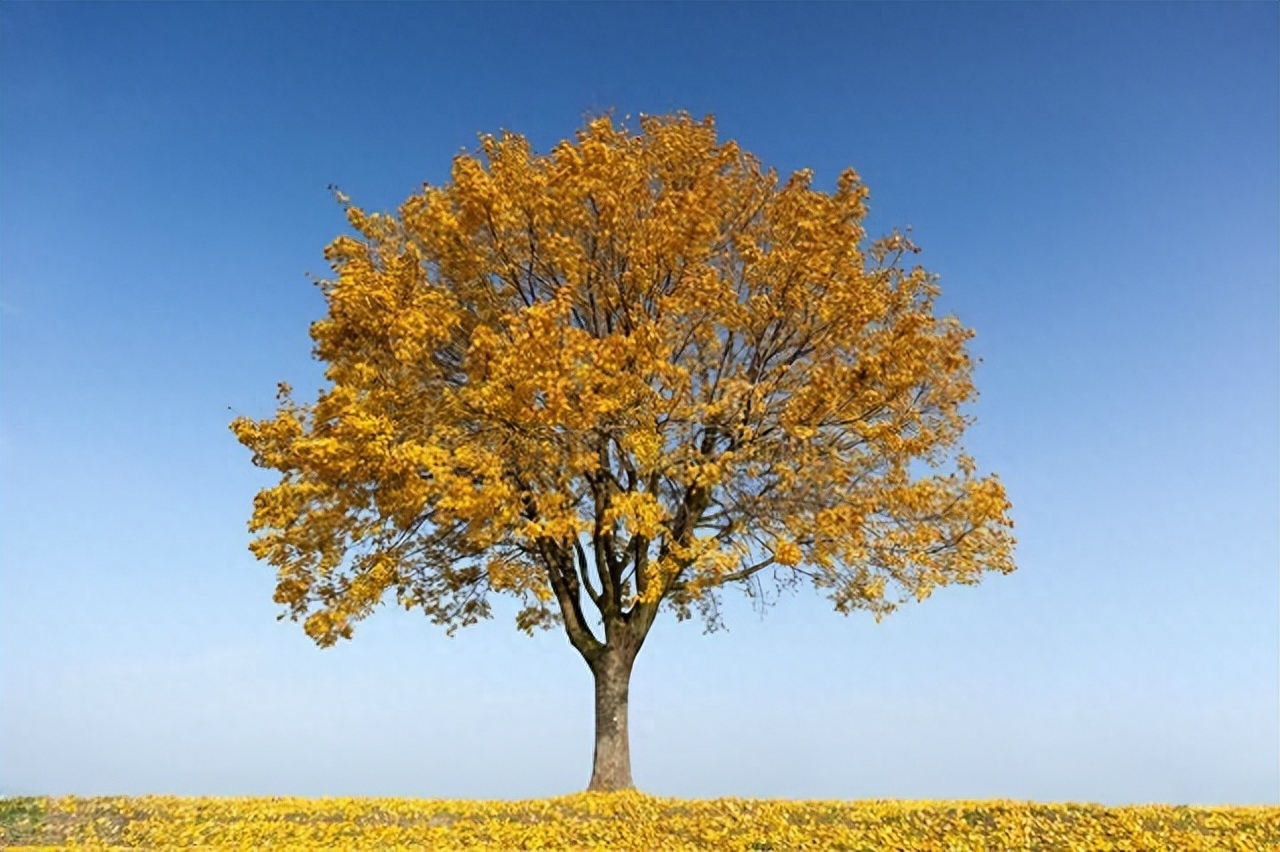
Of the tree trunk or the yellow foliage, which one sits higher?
the yellow foliage

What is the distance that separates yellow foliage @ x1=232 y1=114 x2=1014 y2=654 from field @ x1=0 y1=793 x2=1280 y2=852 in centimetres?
371

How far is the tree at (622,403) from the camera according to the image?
17375 millimetres

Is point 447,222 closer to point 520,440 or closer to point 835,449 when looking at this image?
point 520,440

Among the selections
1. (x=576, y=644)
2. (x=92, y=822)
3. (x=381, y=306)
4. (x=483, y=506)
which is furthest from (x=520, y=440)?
(x=92, y=822)

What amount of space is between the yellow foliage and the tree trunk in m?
0.76

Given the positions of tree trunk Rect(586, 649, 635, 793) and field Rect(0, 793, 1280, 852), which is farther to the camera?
tree trunk Rect(586, 649, 635, 793)

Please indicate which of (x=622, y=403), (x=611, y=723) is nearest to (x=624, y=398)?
(x=622, y=403)

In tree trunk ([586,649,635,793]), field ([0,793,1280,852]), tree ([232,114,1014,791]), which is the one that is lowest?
field ([0,793,1280,852])

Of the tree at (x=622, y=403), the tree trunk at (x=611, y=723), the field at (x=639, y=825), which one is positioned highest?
the tree at (x=622, y=403)

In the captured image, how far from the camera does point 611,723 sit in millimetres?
18953

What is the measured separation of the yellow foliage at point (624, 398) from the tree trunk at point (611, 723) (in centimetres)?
76

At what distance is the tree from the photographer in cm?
1738

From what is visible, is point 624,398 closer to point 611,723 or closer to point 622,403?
point 622,403

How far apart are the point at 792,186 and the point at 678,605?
9185mm
